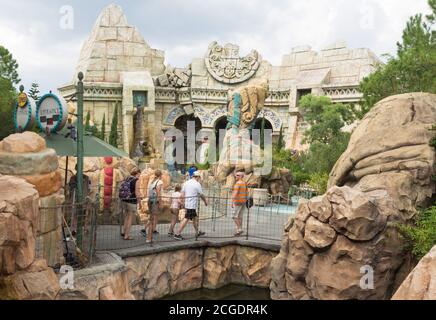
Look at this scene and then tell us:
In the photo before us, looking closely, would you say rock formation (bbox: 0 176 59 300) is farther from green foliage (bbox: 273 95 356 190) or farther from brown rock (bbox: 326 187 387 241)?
green foliage (bbox: 273 95 356 190)

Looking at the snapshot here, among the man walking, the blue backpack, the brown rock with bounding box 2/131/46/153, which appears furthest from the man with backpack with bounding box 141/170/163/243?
the brown rock with bounding box 2/131/46/153

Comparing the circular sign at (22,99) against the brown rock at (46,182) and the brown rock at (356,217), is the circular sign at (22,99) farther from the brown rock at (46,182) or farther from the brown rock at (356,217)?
the brown rock at (356,217)

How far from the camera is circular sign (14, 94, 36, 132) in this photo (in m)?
7.11

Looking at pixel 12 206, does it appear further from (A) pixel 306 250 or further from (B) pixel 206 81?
(B) pixel 206 81

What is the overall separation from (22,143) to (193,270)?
4.61 metres

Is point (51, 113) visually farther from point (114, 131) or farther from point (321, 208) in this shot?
point (114, 131)

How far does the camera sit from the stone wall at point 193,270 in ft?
27.0

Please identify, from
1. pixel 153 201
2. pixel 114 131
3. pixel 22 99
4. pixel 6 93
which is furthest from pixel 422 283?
pixel 114 131

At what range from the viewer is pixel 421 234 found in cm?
670

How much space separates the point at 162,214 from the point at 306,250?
228 inches

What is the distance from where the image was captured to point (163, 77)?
30.5m

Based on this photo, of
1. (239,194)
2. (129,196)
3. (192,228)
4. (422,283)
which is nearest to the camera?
(422,283)
